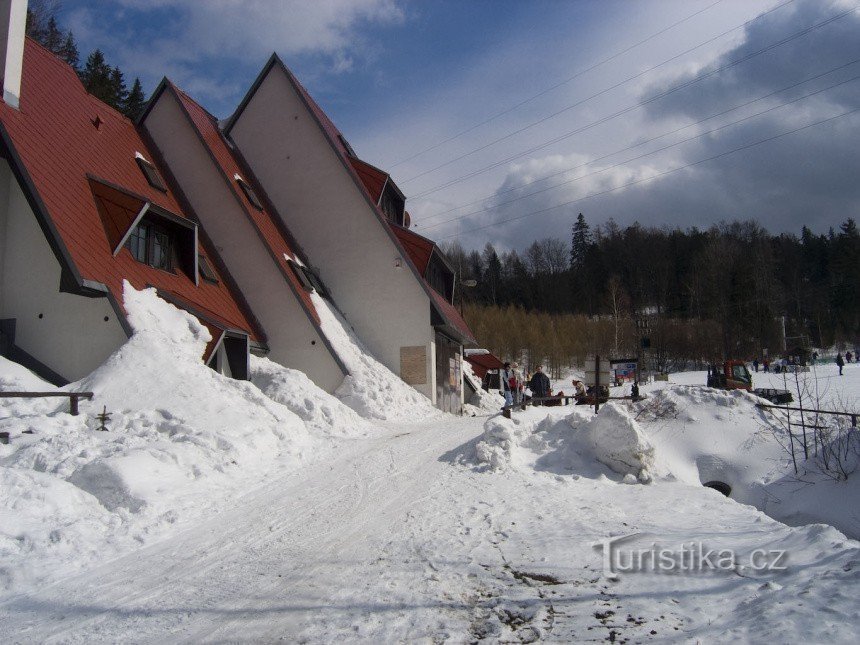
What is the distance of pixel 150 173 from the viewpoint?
17500mm

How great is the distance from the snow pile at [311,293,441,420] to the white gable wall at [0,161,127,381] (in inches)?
282

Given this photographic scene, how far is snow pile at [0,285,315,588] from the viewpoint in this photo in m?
5.94

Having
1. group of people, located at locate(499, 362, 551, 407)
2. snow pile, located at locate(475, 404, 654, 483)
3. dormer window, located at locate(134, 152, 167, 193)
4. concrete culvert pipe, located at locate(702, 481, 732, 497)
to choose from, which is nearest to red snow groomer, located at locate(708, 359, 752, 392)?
group of people, located at locate(499, 362, 551, 407)

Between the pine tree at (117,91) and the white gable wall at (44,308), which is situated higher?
the pine tree at (117,91)

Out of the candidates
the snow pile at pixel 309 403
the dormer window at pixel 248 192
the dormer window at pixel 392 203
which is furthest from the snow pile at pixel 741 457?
the dormer window at pixel 248 192

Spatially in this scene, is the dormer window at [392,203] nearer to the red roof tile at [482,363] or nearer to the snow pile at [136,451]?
the snow pile at [136,451]

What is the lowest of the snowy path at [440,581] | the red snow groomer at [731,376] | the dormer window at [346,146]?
the snowy path at [440,581]

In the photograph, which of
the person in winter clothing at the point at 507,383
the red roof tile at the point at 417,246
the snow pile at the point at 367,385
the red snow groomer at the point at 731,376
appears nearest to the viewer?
the snow pile at the point at 367,385

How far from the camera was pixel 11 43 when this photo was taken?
13.4 metres

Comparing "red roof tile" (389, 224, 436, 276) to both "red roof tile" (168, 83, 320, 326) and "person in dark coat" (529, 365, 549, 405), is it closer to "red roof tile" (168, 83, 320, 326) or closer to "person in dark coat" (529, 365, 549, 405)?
"red roof tile" (168, 83, 320, 326)

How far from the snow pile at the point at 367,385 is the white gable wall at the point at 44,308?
282 inches

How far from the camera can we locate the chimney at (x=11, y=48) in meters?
13.3

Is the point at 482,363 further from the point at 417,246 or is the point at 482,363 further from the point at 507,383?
the point at 507,383

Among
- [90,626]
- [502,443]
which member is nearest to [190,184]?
[502,443]
